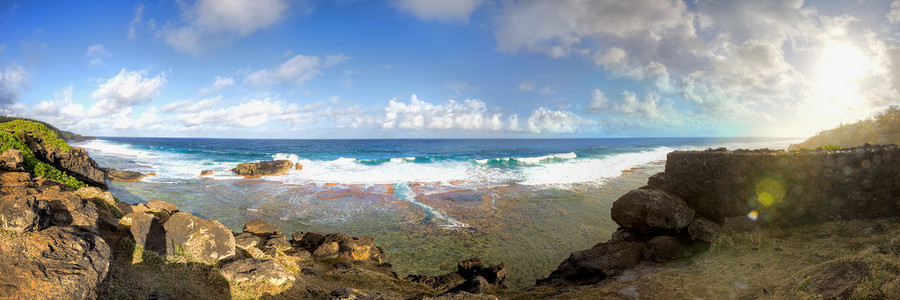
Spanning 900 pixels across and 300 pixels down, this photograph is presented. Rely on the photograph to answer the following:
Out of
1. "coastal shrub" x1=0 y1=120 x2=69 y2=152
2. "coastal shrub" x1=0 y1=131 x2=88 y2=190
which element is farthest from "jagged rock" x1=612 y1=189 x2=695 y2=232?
"coastal shrub" x1=0 y1=120 x2=69 y2=152

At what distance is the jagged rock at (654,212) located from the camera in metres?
8.77

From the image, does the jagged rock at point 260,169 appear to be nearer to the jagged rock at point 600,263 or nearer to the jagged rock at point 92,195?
the jagged rock at point 92,195

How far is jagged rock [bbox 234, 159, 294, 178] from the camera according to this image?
99.2ft

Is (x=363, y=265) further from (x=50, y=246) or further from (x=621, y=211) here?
(x=621, y=211)

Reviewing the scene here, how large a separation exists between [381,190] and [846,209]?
66.3 ft

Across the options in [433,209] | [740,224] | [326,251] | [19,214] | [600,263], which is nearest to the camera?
[19,214]

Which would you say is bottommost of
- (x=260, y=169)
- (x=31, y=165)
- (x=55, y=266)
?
(x=260, y=169)

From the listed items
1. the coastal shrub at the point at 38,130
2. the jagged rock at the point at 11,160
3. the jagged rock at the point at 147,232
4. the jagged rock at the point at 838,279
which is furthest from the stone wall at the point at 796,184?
the coastal shrub at the point at 38,130

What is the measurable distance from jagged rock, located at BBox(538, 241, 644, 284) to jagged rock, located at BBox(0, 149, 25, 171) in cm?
1404

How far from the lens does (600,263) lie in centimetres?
863

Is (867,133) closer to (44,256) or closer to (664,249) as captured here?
(664,249)

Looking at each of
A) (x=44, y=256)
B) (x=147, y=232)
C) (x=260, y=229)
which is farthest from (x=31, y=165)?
(x=44, y=256)

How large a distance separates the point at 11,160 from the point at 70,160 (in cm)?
617

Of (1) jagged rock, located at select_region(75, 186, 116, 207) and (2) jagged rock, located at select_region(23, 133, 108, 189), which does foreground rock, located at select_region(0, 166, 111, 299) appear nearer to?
(1) jagged rock, located at select_region(75, 186, 116, 207)
